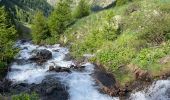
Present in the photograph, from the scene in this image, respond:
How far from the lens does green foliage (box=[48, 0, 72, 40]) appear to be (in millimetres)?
75750

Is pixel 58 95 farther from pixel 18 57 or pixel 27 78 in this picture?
pixel 18 57

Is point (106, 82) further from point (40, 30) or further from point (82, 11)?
point (82, 11)

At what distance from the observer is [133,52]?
45438 millimetres

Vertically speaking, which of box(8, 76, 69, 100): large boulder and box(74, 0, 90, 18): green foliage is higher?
box(74, 0, 90, 18): green foliage

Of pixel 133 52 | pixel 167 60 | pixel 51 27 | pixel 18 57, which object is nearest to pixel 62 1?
pixel 51 27

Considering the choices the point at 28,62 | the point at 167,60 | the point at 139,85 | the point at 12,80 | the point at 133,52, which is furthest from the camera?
the point at 28,62

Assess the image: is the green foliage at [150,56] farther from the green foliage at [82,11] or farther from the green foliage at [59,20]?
the green foliage at [82,11]

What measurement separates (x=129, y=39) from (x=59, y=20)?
28833 millimetres

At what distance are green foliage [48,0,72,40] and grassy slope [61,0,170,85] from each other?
630cm

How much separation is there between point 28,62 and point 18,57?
19.8ft

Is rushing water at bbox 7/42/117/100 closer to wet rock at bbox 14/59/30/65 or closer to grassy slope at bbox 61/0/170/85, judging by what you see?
wet rock at bbox 14/59/30/65

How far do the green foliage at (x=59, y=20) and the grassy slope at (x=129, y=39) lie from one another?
6.30 metres

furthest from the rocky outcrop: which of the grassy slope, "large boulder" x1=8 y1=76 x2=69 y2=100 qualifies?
the grassy slope

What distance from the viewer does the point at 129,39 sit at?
165 feet
